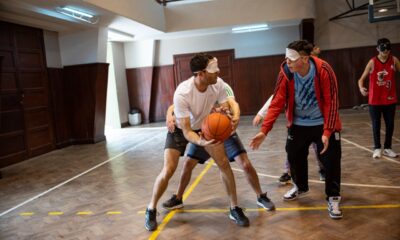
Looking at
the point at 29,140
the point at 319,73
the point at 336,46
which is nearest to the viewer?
the point at 319,73

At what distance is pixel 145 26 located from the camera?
10.6 meters

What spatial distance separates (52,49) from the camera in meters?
10.3

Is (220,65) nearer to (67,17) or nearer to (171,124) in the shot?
(67,17)

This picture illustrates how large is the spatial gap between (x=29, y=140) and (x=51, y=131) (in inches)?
37.7

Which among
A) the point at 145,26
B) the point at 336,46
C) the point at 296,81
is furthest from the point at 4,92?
the point at 336,46

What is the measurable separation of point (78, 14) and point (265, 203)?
6.42m

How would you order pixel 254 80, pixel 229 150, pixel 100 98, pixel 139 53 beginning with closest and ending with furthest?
pixel 229 150 < pixel 100 98 < pixel 254 80 < pixel 139 53

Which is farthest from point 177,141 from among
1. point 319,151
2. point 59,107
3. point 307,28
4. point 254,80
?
point 254,80

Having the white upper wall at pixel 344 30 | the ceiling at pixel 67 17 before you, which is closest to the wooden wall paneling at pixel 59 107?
the ceiling at pixel 67 17

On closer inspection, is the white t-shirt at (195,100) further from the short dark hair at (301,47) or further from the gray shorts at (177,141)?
the short dark hair at (301,47)

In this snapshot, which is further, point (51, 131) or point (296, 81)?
point (51, 131)

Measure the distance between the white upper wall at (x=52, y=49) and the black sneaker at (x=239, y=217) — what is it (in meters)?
8.18

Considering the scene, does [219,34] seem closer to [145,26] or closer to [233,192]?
[145,26]

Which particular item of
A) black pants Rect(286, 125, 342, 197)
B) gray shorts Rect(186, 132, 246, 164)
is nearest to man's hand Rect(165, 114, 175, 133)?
gray shorts Rect(186, 132, 246, 164)
